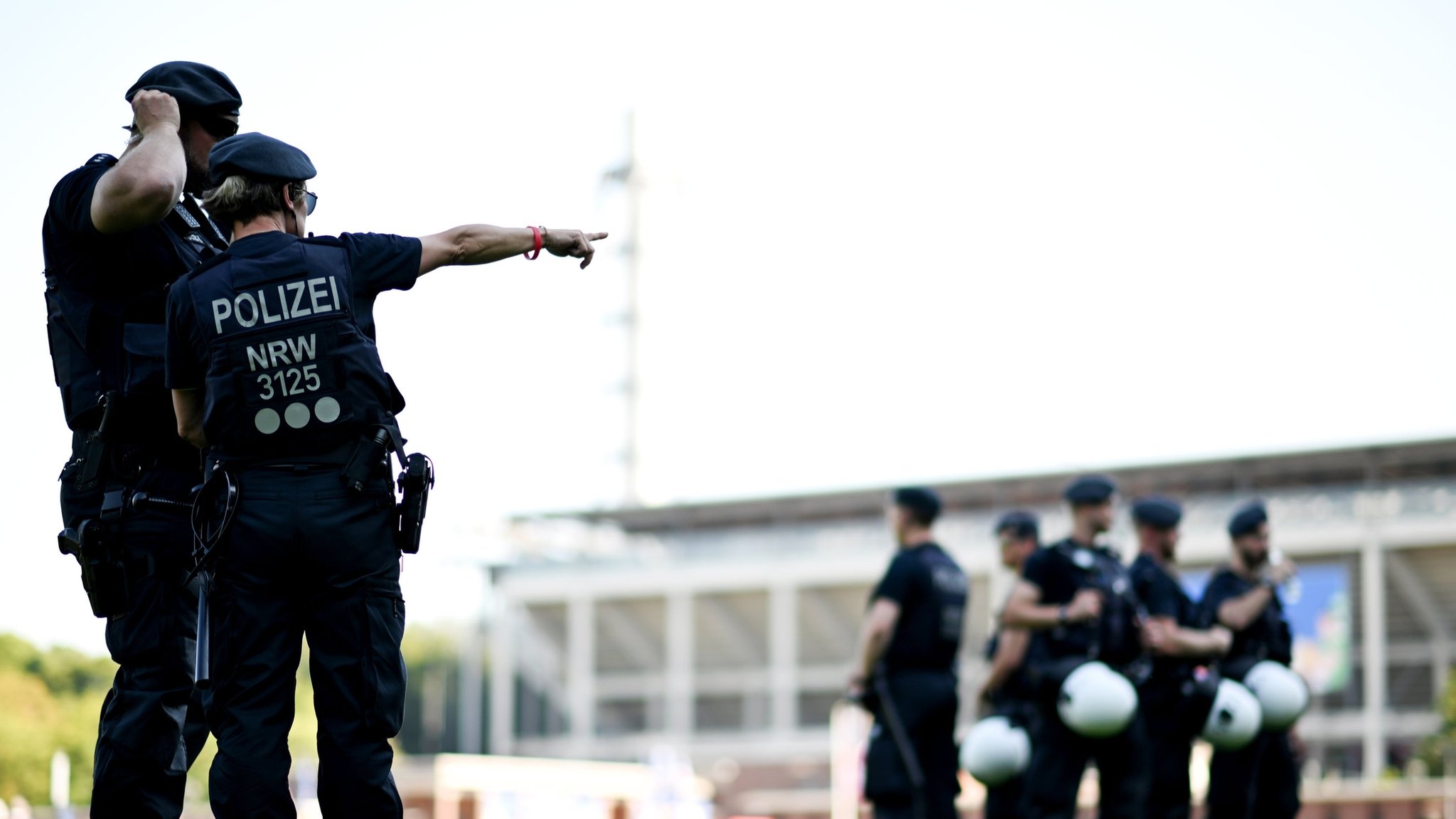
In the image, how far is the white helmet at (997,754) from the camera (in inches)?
422

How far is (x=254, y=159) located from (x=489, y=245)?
0.72m

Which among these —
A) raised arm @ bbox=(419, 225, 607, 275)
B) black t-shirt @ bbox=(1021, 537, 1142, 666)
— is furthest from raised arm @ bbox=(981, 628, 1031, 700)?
raised arm @ bbox=(419, 225, 607, 275)

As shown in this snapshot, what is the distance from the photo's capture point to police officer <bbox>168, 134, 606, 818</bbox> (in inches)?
195

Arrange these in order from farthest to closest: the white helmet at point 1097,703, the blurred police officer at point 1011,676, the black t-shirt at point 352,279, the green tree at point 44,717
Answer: the green tree at point 44,717 → the blurred police officer at point 1011,676 → the white helmet at point 1097,703 → the black t-shirt at point 352,279

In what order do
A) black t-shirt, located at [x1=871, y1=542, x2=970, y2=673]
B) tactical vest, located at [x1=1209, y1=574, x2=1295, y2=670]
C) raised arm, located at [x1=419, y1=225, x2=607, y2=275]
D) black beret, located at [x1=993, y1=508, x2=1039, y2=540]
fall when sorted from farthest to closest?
black beret, located at [x1=993, y1=508, x2=1039, y2=540] < tactical vest, located at [x1=1209, y1=574, x2=1295, y2=670] < black t-shirt, located at [x1=871, y1=542, x2=970, y2=673] < raised arm, located at [x1=419, y1=225, x2=607, y2=275]

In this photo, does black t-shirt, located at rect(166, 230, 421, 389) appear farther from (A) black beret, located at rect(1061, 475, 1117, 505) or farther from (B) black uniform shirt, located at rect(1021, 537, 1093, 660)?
(A) black beret, located at rect(1061, 475, 1117, 505)

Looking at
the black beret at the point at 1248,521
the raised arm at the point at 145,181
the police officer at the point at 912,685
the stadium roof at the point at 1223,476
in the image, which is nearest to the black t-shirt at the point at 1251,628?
the black beret at the point at 1248,521

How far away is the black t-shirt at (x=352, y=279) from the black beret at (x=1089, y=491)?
5.46 meters

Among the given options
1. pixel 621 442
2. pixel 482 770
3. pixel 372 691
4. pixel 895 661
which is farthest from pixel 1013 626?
pixel 621 442

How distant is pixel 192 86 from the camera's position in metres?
5.58

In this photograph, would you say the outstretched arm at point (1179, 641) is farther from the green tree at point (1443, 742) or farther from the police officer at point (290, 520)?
the green tree at point (1443, 742)

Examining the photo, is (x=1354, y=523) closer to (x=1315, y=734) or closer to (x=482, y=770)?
(x=1315, y=734)

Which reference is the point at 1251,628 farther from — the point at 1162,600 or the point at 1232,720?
the point at 1232,720

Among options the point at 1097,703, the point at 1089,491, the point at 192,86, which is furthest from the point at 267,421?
the point at 1089,491
